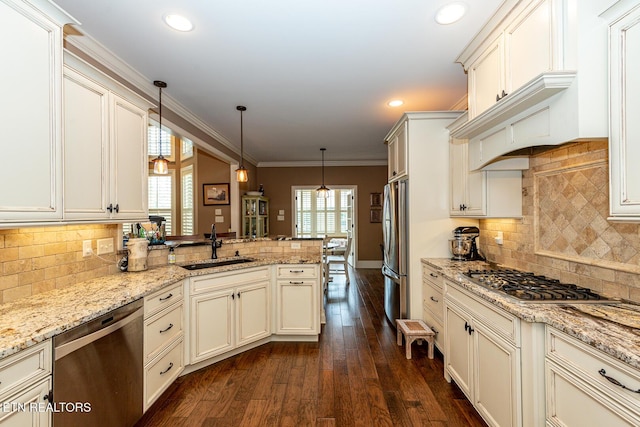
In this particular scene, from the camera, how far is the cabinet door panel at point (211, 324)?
257 cm

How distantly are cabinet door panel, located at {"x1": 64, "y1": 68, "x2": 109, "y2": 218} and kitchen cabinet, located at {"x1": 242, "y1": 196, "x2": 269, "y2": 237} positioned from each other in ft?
13.5

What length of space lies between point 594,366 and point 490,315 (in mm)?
606

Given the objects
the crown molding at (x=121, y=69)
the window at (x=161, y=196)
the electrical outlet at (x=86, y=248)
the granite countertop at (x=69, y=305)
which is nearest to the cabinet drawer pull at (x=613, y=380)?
the granite countertop at (x=69, y=305)

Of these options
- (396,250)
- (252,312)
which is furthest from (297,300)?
(396,250)

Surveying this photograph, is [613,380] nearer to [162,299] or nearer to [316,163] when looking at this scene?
[162,299]

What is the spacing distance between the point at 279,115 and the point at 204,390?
127 inches

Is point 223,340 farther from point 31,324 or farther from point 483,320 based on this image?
point 483,320

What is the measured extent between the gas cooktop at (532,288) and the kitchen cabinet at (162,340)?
2238 mm

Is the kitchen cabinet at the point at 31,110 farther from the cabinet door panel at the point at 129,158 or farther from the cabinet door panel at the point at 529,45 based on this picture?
the cabinet door panel at the point at 529,45

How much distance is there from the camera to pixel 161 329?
7.20 ft

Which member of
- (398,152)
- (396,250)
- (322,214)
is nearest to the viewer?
(396,250)

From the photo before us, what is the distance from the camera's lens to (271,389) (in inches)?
92.8

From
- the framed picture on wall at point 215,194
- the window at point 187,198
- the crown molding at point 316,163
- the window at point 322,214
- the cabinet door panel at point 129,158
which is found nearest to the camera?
the cabinet door panel at point 129,158

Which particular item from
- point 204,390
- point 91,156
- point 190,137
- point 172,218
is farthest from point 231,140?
point 204,390
